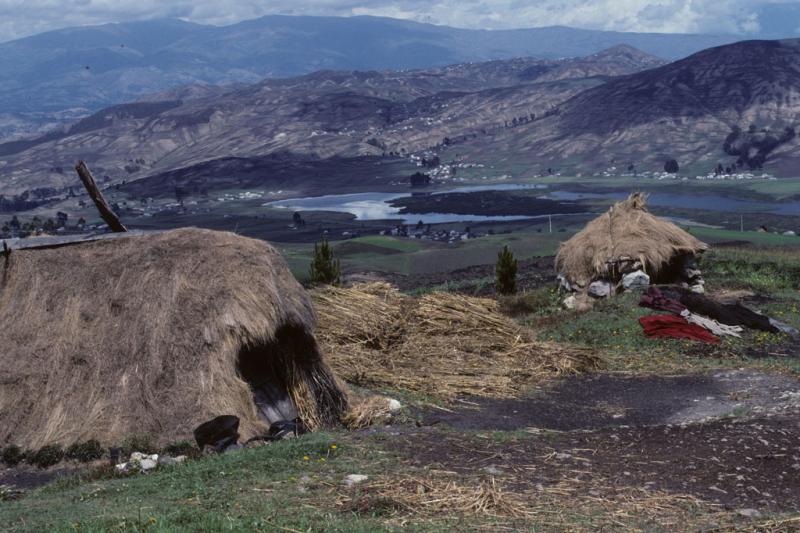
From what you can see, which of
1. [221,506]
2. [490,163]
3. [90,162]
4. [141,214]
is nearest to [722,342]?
[221,506]

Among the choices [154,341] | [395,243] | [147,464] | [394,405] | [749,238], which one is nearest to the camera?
[147,464]

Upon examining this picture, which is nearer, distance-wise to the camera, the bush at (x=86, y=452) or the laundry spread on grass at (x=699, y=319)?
the bush at (x=86, y=452)

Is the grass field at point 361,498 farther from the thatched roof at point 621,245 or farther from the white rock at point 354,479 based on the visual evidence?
the thatched roof at point 621,245

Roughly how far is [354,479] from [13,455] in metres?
5.02

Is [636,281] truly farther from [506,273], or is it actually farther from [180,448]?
[180,448]

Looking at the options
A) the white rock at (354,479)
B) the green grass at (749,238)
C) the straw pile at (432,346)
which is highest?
the white rock at (354,479)

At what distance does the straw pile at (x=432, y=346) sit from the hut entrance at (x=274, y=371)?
1731mm

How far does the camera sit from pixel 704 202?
351 ft

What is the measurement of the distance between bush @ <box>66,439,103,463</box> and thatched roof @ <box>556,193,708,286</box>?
16055 mm

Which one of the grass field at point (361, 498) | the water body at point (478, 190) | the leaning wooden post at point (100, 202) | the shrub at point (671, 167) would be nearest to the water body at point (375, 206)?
the water body at point (478, 190)

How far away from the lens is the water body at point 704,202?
96169 millimetres

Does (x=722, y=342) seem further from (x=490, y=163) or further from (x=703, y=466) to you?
(x=490, y=163)

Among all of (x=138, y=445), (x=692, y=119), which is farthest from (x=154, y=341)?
(x=692, y=119)

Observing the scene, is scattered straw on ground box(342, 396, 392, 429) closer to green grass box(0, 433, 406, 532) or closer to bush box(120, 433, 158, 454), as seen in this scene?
green grass box(0, 433, 406, 532)
